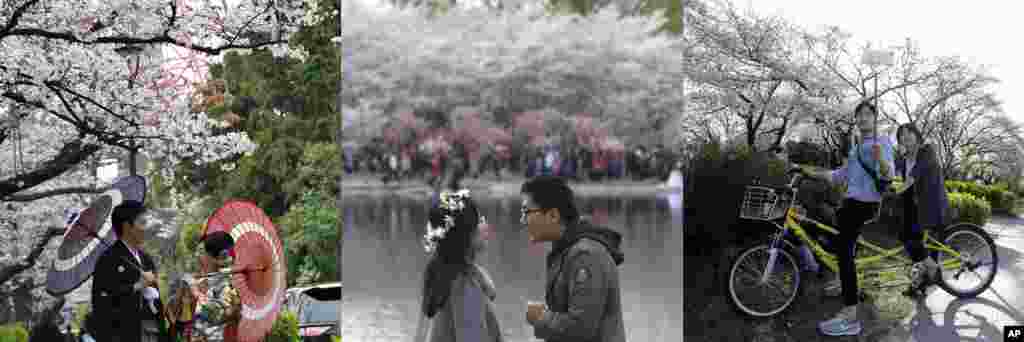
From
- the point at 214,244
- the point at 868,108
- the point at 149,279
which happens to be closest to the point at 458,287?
the point at 214,244

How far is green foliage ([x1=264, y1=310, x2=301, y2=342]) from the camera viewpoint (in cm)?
594

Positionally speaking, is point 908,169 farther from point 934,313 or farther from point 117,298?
point 117,298

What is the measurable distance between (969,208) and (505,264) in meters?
3.46

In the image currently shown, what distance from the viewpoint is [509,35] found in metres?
6.34

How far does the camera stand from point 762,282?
5.94 metres

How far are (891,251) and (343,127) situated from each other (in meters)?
4.08

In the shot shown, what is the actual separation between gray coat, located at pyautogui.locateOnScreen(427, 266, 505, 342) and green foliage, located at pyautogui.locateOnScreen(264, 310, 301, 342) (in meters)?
1.02

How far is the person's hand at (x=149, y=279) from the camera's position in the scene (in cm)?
548

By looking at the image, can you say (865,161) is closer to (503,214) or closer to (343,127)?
(503,214)

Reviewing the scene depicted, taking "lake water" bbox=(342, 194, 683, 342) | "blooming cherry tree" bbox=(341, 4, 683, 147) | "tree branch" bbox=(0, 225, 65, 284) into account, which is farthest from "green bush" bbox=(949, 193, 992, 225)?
"tree branch" bbox=(0, 225, 65, 284)

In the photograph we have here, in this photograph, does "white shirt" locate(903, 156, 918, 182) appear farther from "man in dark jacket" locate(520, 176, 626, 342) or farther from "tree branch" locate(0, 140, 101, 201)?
"tree branch" locate(0, 140, 101, 201)

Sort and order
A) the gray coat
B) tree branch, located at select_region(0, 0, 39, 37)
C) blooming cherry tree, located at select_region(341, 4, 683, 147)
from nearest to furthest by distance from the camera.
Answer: tree branch, located at select_region(0, 0, 39, 37) < the gray coat < blooming cherry tree, located at select_region(341, 4, 683, 147)

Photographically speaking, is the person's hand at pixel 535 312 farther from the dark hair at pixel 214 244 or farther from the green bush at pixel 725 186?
the dark hair at pixel 214 244

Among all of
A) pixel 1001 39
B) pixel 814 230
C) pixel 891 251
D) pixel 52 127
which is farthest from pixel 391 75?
Answer: pixel 1001 39
